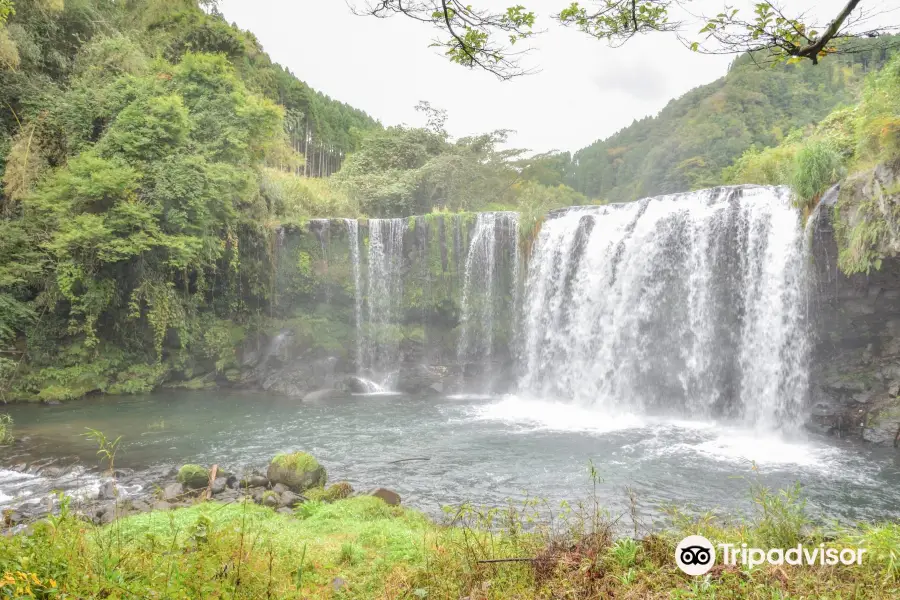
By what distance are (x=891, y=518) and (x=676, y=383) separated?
7.20 m

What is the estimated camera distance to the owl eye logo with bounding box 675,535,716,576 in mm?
3609

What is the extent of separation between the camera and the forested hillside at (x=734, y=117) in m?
34.1

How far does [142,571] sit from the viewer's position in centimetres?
346

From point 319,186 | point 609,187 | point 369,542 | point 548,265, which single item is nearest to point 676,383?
point 548,265

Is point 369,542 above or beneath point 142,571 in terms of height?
beneath

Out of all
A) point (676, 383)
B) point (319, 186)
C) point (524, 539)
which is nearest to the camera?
point (524, 539)

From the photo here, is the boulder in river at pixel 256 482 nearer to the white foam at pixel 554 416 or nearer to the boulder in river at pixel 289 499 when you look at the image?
the boulder in river at pixel 289 499

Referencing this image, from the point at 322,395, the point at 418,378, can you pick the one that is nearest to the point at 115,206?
the point at 322,395

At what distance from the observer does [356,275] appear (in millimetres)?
20781

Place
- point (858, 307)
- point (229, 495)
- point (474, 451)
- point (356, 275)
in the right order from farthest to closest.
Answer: point (356, 275) < point (858, 307) < point (474, 451) < point (229, 495)

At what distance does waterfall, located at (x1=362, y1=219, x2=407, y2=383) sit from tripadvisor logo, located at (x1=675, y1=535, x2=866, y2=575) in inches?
676

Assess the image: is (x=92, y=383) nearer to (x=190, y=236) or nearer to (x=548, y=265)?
(x=190, y=236)

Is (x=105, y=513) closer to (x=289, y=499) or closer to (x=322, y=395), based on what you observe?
(x=289, y=499)

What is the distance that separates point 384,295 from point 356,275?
4.46 feet
